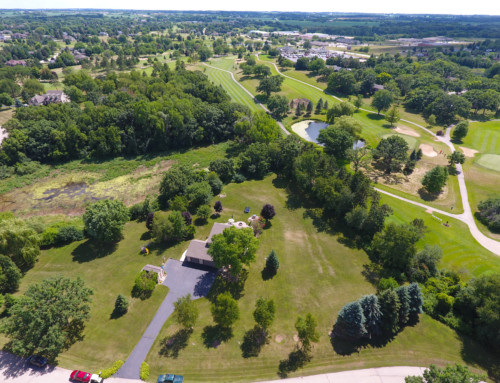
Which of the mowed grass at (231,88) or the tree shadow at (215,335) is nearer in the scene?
the tree shadow at (215,335)

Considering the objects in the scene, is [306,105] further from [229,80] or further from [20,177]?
[20,177]

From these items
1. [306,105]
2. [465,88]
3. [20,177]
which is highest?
[465,88]

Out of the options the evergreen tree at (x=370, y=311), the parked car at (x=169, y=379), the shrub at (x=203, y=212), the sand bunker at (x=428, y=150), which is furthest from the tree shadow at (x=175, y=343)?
the sand bunker at (x=428, y=150)

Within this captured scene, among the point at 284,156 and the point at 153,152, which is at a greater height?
the point at 284,156

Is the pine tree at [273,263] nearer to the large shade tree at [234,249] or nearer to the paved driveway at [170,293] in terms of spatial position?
the large shade tree at [234,249]

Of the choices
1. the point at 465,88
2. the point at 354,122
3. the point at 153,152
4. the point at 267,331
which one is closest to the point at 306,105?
the point at 354,122

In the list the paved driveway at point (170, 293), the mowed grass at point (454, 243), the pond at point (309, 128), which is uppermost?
the pond at point (309, 128)

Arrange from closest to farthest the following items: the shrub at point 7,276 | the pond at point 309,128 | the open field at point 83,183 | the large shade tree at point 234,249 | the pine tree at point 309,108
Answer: the large shade tree at point 234,249 < the shrub at point 7,276 < the open field at point 83,183 < the pond at point 309,128 < the pine tree at point 309,108

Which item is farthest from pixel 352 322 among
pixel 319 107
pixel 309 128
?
pixel 319 107
